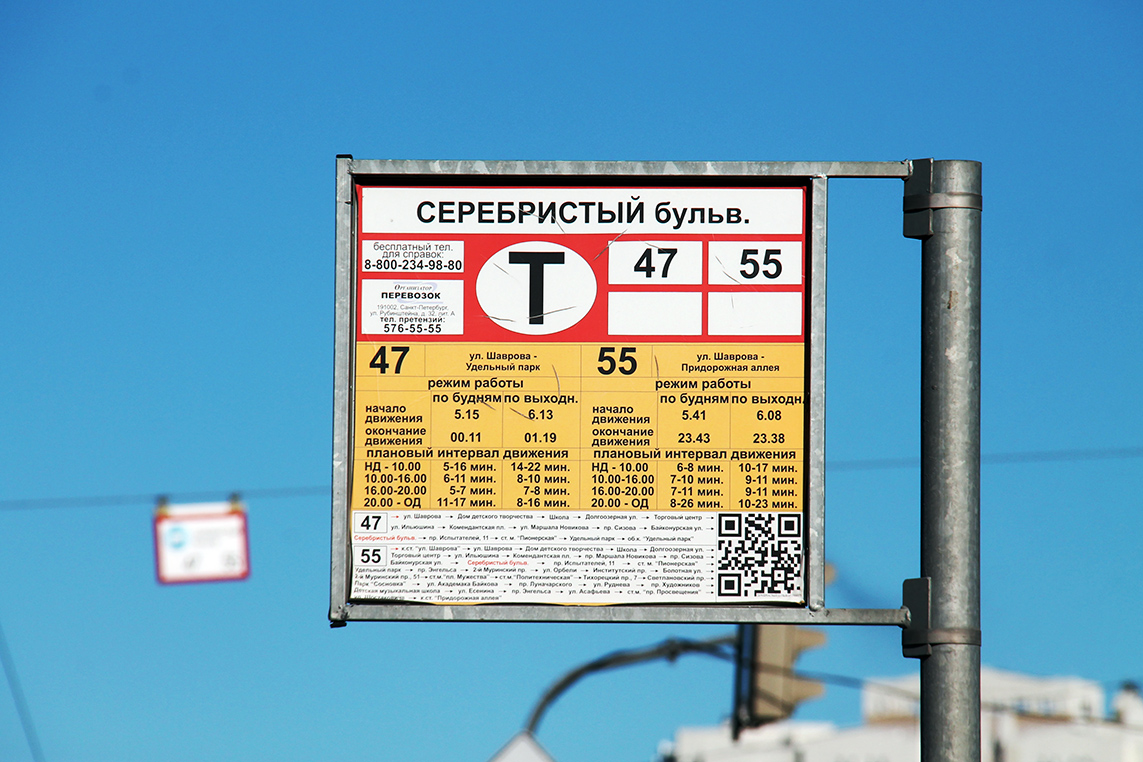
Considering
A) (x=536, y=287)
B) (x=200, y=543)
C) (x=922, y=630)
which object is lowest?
(x=200, y=543)

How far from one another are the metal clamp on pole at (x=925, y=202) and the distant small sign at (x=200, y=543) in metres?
15.1

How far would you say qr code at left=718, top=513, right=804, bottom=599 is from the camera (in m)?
4.57

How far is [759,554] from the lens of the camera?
4594 mm

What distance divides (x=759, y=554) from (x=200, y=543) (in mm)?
15787

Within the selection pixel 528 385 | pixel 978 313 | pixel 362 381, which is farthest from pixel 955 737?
pixel 362 381

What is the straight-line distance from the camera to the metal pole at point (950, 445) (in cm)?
449

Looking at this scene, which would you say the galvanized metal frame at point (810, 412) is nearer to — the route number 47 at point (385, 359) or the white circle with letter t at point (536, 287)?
the route number 47 at point (385, 359)

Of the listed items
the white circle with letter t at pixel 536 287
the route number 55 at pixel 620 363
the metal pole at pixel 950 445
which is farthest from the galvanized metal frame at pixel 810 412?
the route number 55 at pixel 620 363

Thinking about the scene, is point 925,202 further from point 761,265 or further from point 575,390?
point 575,390

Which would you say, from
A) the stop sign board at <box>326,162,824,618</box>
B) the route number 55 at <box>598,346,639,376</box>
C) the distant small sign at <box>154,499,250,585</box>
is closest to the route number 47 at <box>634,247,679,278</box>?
the stop sign board at <box>326,162,824,618</box>

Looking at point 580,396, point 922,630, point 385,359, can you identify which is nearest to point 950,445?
point 922,630

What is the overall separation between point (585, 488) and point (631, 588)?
1.11 ft

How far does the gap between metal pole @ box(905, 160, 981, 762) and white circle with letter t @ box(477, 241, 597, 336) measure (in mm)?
1085

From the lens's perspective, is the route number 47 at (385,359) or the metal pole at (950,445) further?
the route number 47 at (385,359)
